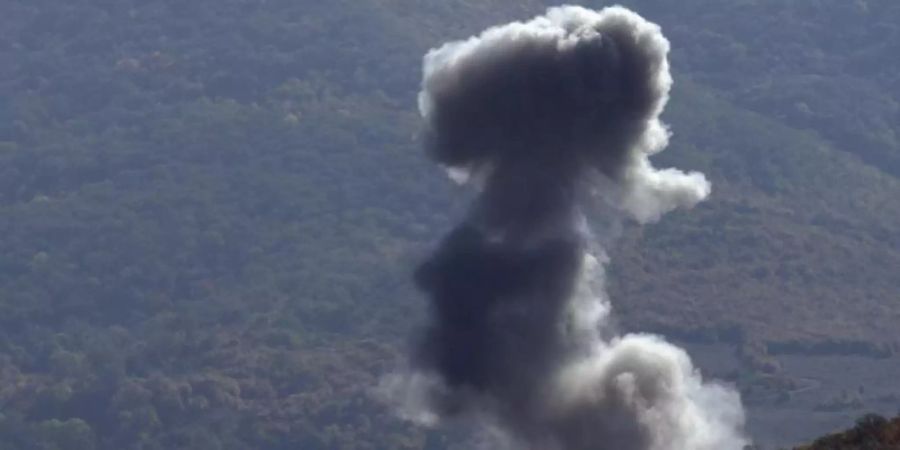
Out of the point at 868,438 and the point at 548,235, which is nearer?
the point at 868,438

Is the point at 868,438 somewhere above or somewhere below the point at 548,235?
below

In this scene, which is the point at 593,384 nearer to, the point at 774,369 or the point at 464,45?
the point at 464,45

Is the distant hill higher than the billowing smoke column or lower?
lower

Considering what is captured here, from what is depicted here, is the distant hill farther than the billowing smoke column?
No

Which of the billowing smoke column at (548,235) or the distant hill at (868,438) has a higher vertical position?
the billowing smoke column at (548,235)

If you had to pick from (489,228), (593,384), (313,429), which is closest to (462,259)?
(489,228)

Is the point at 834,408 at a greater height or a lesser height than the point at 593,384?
greater

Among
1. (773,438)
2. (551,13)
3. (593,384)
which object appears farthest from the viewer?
(773,438)

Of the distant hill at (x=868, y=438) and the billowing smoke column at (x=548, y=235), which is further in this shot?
the billowing smoke column at (x=548, y=235)
